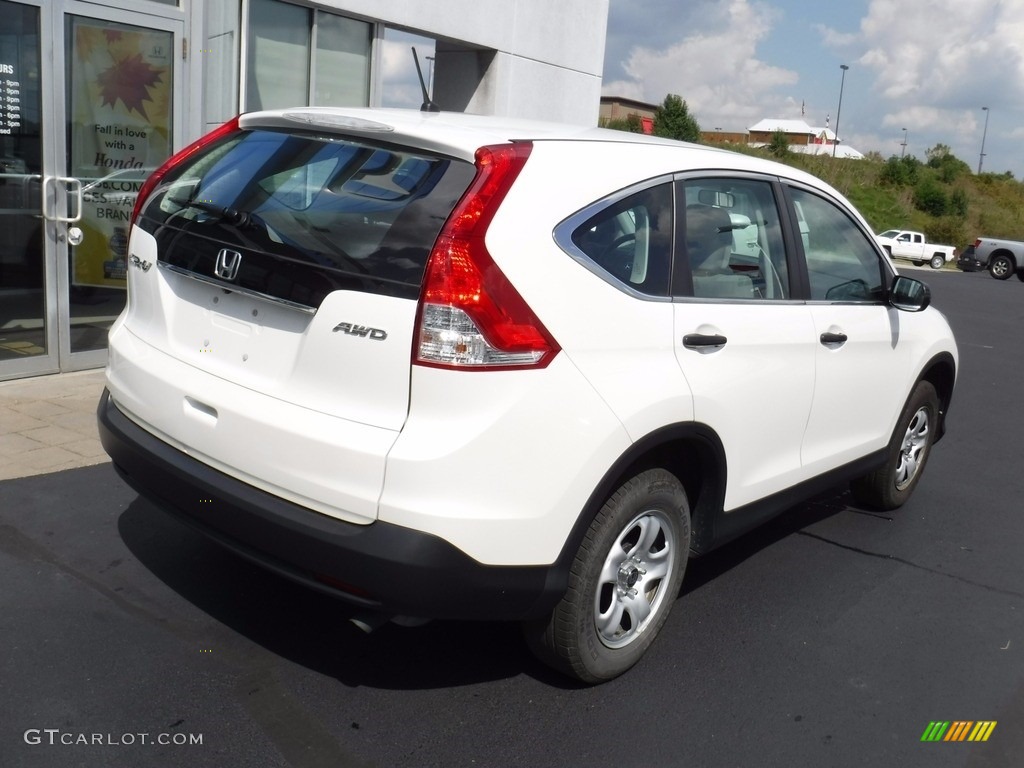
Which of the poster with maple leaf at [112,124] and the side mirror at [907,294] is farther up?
the poster with maple leaf at [112,124]

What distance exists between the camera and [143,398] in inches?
133

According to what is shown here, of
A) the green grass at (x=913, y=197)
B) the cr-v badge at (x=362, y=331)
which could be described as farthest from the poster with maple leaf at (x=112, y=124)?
the green grass at (x=913, y=197)

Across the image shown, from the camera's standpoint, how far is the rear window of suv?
112 inches

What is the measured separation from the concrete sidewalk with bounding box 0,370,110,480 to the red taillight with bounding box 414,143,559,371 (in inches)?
125

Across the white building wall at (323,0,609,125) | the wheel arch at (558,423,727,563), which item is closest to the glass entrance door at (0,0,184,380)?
the white building wall at (323,0,609,125)

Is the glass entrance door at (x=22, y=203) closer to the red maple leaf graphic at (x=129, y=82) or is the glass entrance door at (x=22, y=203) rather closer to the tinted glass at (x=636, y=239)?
the red maple leaf graphic at (x=129, y=82)

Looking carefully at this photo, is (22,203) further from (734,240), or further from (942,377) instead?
(942,377)

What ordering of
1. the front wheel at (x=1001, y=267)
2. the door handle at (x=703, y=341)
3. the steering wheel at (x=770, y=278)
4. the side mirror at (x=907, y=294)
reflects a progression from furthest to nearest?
1. the front wheel at (x=1001, y=267)
2. the side mirror at (x=907, y=294)
3. the steering wheel at (x=770, y=278)
4. the door handle at (x=703, y=341)

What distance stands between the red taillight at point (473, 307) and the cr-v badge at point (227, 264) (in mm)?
698

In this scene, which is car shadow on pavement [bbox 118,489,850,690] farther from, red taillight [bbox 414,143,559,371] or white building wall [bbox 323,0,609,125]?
white building wall [bbox 323,0,609,125]

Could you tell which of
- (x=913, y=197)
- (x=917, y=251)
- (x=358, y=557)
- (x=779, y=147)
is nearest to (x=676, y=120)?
(x=779, y=147)

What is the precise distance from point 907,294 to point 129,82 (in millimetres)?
5649

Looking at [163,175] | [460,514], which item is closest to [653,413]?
[460,514]

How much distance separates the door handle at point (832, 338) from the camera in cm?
418
